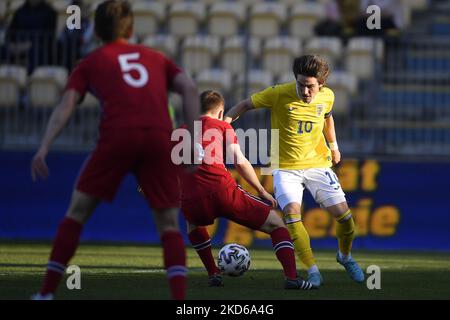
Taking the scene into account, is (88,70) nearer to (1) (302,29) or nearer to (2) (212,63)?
(2) (212,63)

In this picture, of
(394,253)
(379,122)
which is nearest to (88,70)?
(394,253)

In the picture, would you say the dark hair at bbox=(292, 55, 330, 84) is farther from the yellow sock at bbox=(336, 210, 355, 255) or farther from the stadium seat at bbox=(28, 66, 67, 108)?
the stadium seat at bbox=(28, 66, 67, 108)

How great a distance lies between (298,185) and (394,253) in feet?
18.1

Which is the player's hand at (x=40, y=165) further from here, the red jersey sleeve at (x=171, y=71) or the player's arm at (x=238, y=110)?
the player's arm at (x=238, y=110)

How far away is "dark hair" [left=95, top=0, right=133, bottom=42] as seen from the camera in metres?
7.45

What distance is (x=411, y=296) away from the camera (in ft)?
30.1

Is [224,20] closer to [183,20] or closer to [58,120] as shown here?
[183,20]

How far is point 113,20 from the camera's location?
747 centimetres

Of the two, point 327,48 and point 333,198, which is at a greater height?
point 327,48

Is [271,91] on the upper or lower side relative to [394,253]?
upper

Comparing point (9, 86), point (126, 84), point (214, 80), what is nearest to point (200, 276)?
point (126, 84)

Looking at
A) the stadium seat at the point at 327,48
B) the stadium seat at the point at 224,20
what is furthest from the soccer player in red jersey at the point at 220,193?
the stadium seat at the point at 224,20

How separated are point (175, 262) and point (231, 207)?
2.62 m
